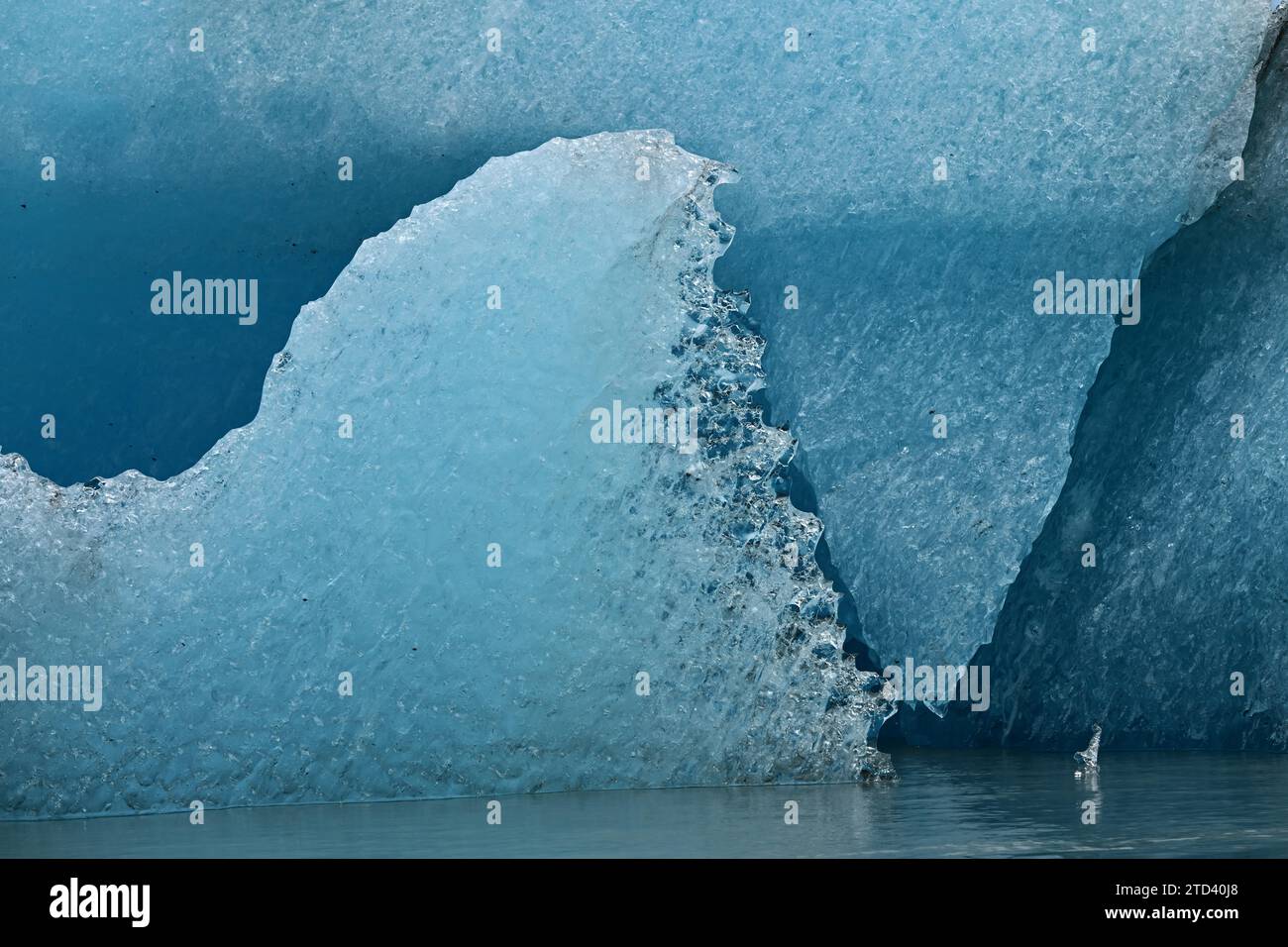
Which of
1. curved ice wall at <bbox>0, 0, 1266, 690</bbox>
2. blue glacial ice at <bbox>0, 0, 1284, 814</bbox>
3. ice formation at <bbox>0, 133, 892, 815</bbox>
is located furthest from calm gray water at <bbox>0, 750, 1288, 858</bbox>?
curved ice wall at <bbox>0, 0, 1266, 690</bbox>

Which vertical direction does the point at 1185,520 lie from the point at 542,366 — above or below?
below

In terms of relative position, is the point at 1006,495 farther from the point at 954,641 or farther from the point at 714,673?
the point at 714,673

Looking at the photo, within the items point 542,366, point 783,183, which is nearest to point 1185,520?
point 783,183

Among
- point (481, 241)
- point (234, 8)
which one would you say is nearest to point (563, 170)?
point (481, 241)

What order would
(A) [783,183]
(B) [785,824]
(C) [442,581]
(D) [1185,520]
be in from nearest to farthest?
(B) [785,824] → (C) [442,581] → (A) [783,183] → (D) [1185,520]

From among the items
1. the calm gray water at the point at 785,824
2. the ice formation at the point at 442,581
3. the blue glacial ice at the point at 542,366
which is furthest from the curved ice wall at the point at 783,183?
the calm gray water at the point at 785,824

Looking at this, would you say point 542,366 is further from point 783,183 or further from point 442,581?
point 783,183

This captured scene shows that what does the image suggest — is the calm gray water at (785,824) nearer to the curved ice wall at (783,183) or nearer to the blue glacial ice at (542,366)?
the blue glacial ice at (542,366)
